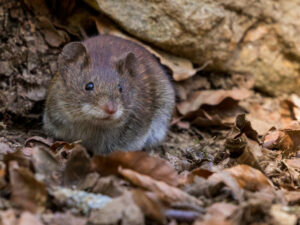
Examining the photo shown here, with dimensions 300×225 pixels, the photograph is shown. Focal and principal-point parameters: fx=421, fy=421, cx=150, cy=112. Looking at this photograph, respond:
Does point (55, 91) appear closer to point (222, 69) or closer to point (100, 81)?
point (100, 81)

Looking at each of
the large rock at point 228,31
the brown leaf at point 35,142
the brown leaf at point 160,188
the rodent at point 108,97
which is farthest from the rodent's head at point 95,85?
the large rock at point 228,31

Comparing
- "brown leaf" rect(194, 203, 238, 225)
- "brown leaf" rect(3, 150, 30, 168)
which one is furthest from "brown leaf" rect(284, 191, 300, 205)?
"brown leaf" rect(3, 150, 30, 168)

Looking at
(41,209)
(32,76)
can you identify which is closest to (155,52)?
(32,76)

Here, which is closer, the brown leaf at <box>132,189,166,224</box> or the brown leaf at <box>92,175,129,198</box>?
the brown leaf at <box>132,189,166,224</box>

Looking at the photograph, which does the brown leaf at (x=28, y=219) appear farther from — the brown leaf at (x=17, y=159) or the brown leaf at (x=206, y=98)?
the brown leaf at (x=206, y=98)

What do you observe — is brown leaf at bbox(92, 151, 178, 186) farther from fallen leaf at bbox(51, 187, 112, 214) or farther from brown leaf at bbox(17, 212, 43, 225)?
brown leaf at bbox(17, 212, 43, 225)

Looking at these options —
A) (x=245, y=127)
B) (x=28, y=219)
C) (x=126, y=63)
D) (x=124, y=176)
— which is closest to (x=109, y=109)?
(x=126, y=63)
